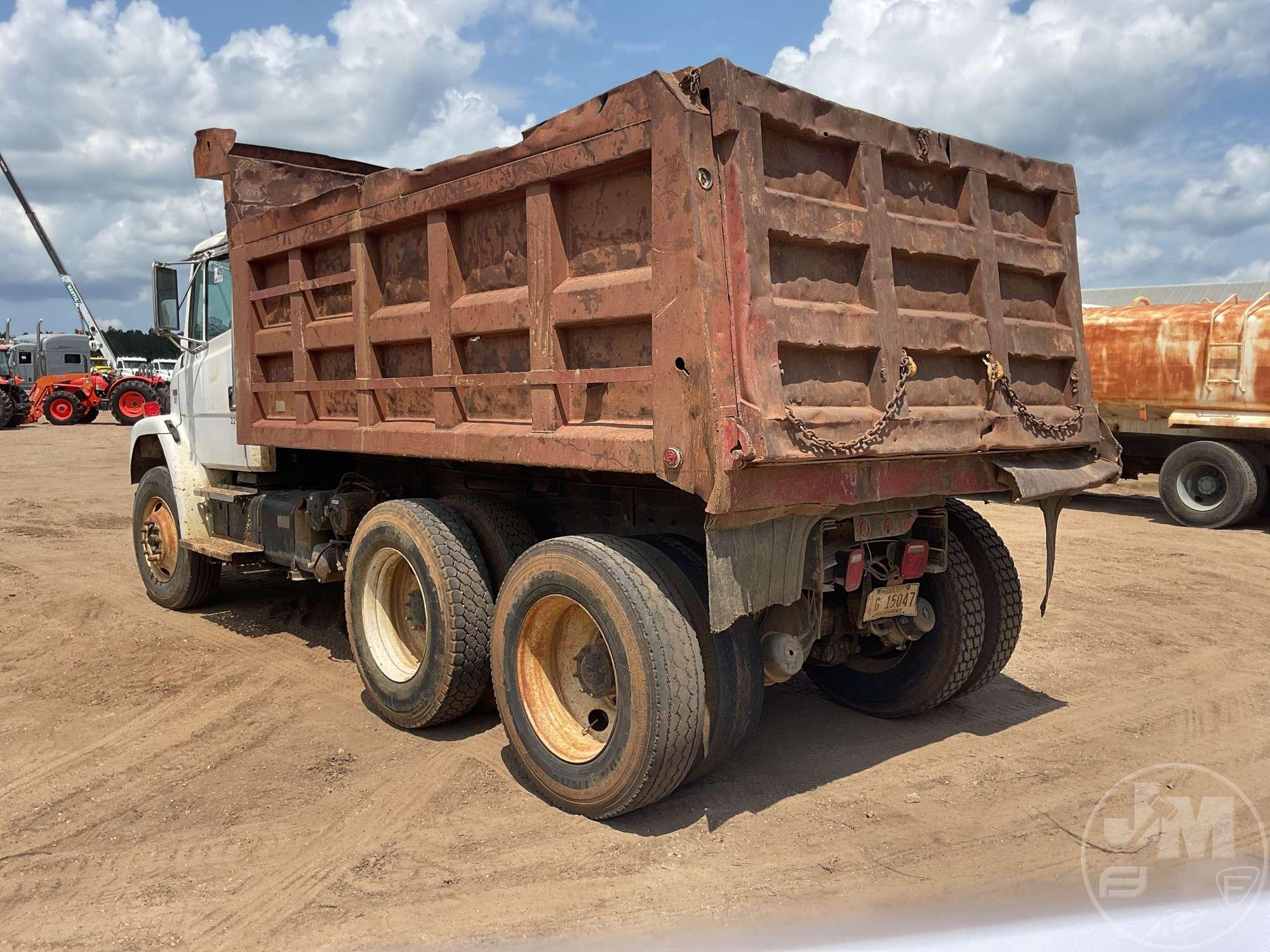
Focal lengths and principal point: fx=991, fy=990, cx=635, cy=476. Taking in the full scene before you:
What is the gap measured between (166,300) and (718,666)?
5.43m

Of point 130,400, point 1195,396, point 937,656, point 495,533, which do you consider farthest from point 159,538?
point 130,400

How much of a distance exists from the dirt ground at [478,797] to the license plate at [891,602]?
0.69 m

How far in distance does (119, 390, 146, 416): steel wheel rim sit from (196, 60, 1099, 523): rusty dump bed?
24.5 metres

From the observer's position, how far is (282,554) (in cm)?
645

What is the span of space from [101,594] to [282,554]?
2.62 m

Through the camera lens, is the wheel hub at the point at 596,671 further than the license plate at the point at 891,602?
No

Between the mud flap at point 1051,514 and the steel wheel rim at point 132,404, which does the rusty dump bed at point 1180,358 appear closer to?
the mud flap at point 1051,514

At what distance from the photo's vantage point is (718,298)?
3402 mm

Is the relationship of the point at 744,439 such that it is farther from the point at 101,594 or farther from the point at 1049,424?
the point at 101,594

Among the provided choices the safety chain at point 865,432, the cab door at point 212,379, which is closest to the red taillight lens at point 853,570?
the safety chain at point 865,432

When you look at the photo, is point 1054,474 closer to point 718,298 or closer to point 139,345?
point 718,298

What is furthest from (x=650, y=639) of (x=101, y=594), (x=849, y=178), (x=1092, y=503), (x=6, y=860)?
(x=1092, y=503)

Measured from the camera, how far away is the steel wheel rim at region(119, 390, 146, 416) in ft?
88.0

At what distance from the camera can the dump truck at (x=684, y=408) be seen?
348 centimetres
